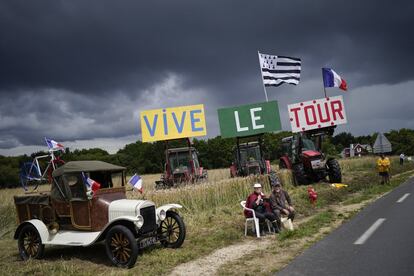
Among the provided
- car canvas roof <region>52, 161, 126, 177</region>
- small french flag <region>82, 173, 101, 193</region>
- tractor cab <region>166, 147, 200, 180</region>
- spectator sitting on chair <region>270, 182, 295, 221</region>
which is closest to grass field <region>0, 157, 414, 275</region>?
spectator sitting on chair <region>270, 182, 295, 221</region>

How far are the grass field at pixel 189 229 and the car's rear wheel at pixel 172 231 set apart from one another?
8.3 inches

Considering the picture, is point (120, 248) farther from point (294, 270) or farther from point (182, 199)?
point (182, 199)

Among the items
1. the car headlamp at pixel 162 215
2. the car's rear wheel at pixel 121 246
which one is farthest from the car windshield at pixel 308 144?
the car's rear wheel at pixel 121 246

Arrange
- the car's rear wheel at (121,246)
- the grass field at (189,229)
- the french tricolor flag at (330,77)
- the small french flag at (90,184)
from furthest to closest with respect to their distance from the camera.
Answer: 1. the french tricolor flag at (330,77)
2. the small french flag at (90,184)
3. the grass field at (189,229)
4. the car's rear wheel at (121,246)

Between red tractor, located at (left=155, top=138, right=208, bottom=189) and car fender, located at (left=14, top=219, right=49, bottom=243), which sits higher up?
red tractor, located at (left=155, top=138, right=208, bottom=189)

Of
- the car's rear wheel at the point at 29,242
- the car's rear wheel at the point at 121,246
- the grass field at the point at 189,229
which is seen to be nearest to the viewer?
the car's rear wheel at the point at 121,246

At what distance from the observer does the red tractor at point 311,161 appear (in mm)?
19922

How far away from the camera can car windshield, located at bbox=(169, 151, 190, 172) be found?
21.7m

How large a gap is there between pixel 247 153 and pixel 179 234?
14963 mm

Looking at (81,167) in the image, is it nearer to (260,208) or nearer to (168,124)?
(260,208)

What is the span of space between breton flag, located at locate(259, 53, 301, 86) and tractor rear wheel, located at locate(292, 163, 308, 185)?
4.63m

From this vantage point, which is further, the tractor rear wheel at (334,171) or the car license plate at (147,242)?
the tractor rear wheel at (334,171)

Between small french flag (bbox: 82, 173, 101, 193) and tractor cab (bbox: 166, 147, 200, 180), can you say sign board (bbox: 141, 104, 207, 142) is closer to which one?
tractor cab (bbox: 166, 147, 200, 180)

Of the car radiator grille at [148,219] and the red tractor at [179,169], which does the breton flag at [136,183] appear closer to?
the car radiator grille at [148,219]
